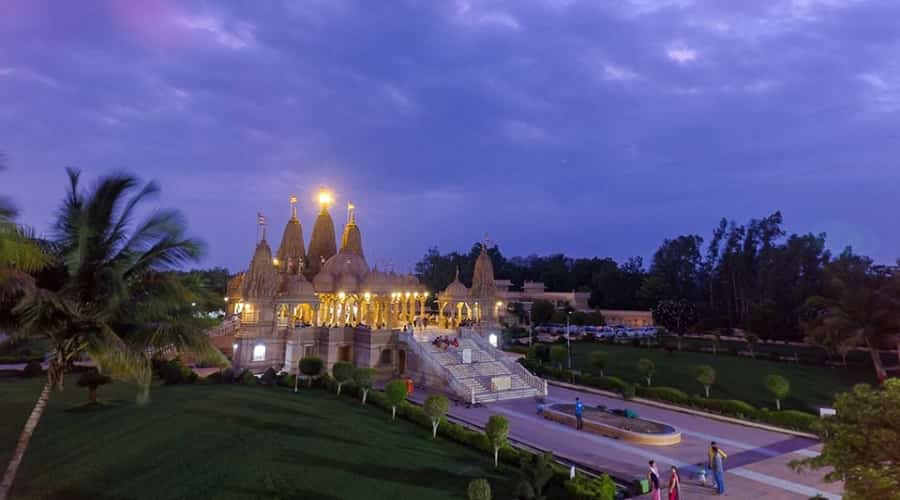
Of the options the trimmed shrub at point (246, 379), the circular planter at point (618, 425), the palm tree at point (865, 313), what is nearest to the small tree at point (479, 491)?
the circular planter at point (618, 425)

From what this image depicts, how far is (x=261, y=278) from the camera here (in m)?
29.6

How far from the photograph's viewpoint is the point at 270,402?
1969 centimetres

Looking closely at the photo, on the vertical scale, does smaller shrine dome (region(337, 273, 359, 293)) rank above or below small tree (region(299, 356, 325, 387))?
above

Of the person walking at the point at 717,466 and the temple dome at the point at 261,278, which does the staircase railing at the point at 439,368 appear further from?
the person walking at the point at 717,466

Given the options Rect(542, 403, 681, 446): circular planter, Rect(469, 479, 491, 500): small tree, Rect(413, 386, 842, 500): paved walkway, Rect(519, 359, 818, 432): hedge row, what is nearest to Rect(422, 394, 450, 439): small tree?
Rect(413, 386, 842, 500): paved walkway

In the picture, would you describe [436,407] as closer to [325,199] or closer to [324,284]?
[324,284]

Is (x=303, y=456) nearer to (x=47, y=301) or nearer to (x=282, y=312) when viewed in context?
(x=47, y=301)

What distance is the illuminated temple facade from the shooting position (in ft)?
96.2

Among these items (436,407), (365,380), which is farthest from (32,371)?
(436,407)

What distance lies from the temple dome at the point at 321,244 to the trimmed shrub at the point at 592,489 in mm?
29861

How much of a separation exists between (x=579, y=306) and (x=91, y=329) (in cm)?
7452

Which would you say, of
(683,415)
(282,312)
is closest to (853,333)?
(683,415)

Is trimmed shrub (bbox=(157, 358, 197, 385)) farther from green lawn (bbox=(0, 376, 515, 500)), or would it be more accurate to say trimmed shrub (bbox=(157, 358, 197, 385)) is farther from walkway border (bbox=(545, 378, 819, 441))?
walkway border (bbox=(545, 378, 819, 441))

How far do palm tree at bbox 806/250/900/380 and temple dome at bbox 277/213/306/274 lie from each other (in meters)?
38.4
